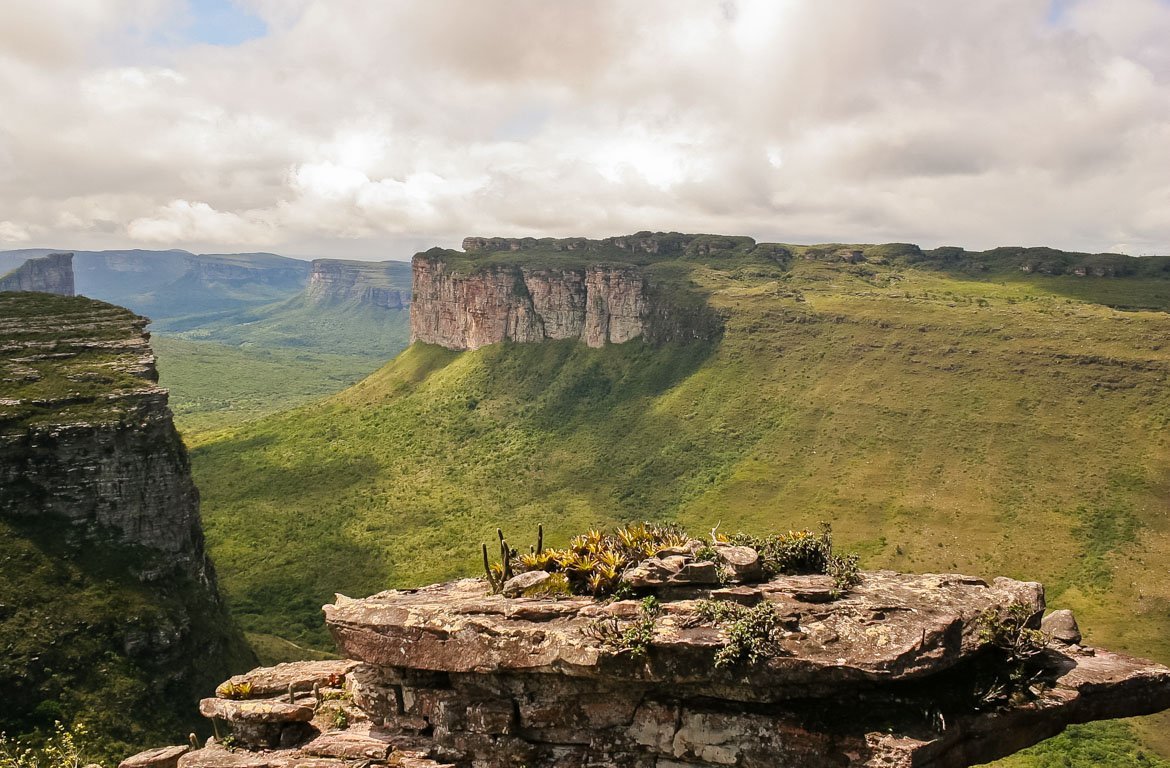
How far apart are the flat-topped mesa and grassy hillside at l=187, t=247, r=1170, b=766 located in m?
4.99

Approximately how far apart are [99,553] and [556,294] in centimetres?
10561

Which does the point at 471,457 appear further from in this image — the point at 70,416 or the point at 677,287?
the point at 70,416

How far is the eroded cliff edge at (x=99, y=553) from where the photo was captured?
1576 inches

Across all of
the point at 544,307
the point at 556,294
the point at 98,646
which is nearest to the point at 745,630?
the point at 98,646

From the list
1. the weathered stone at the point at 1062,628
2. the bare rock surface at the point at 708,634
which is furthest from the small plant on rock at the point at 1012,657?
the weathered stone at the point at 1062,628

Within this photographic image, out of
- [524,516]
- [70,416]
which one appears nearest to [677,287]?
[524,516]

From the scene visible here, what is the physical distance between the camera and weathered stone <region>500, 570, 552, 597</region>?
59.6ft

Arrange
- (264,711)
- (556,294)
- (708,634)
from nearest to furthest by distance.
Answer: (708,634) → (264,711) → (556,294)

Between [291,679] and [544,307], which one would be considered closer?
[291,679]

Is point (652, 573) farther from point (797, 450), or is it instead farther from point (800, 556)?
point (797, 450)

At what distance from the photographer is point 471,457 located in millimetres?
116125

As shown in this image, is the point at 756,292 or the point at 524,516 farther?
the point at 756,292

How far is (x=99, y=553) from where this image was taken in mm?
47500

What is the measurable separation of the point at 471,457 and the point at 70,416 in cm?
7068
